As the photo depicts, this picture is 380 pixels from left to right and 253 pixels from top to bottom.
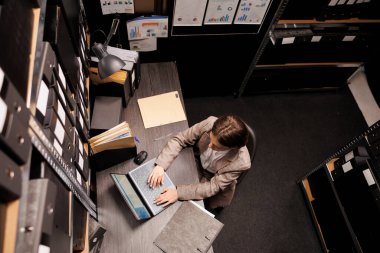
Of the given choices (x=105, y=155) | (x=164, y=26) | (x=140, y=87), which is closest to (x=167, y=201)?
(x=105, y=155)

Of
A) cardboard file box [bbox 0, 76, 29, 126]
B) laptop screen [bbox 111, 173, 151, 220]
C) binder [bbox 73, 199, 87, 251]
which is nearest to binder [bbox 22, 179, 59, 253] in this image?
cardboard file box [bbox 0, 76, 29, 126]

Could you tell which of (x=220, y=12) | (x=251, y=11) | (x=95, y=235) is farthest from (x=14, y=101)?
(x=251, y=11)

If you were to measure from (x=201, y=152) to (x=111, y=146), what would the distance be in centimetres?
57

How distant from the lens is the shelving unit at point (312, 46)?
2346 millimetres

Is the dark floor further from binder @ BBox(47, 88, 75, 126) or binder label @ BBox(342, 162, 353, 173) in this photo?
binder @ BBox(47, 88, 75, 126)

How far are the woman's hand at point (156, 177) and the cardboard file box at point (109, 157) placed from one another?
0.18 metres

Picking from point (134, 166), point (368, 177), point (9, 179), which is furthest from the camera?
point (368, 177)

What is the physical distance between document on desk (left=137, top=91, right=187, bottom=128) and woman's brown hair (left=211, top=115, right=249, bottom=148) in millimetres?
439

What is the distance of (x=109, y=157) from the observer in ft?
5.28

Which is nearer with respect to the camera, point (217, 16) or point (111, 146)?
point (111, 146)

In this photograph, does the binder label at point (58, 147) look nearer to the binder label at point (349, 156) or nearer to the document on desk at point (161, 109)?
the document on desk at point (161, 109)

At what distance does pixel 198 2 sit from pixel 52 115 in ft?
4.34

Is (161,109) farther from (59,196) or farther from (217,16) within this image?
(59,196)

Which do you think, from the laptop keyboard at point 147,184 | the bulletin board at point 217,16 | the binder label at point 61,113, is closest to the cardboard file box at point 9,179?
the binder label at point 61,113
